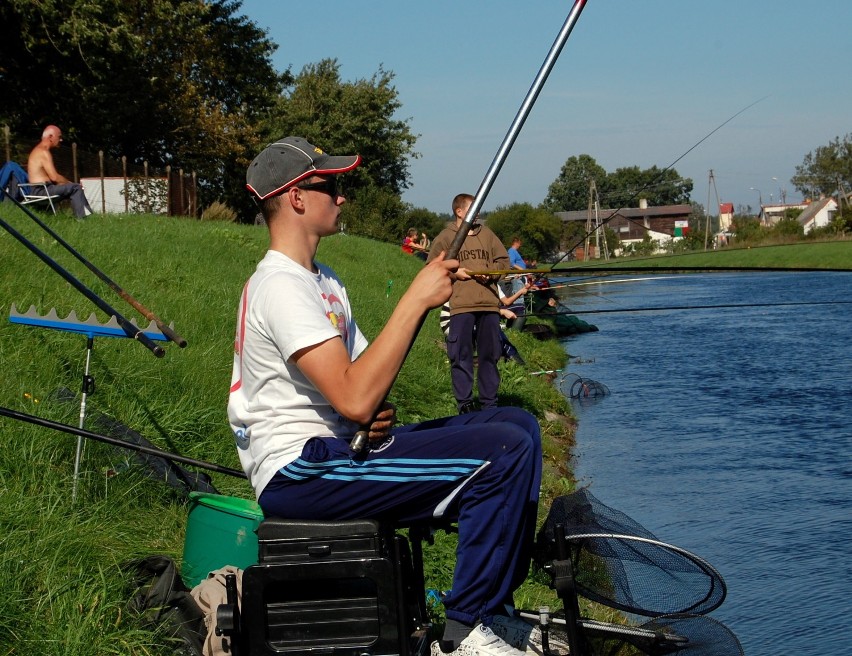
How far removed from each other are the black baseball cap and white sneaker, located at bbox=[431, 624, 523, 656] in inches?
54.2

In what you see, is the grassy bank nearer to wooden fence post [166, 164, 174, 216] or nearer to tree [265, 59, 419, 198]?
wooden fence post [166, 164, 174, 216]

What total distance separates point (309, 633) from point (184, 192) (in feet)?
70.9

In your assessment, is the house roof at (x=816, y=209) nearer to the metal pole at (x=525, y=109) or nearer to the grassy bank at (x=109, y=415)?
the grassy bank at (x=109, y=415)

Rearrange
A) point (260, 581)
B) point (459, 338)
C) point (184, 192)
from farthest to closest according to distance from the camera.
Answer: point (184, 192), point (459, 338), point (260, 581)

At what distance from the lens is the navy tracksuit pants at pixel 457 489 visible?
9.86 ft

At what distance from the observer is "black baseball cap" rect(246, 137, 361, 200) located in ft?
10.7

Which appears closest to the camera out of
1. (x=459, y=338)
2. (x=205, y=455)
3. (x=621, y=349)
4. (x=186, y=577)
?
(x=186, y=577)

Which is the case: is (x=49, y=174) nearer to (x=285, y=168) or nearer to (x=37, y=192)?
(x=37, y=192)

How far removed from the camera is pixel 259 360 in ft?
10.2

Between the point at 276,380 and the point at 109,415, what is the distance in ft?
8.55

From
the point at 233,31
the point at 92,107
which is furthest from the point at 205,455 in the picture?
the point at 233,31

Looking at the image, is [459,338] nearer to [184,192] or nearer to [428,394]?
[428,394]

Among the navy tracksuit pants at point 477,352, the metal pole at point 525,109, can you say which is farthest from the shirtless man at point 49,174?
the metal pole at point 525,109

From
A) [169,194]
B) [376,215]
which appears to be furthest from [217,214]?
[376,215]
